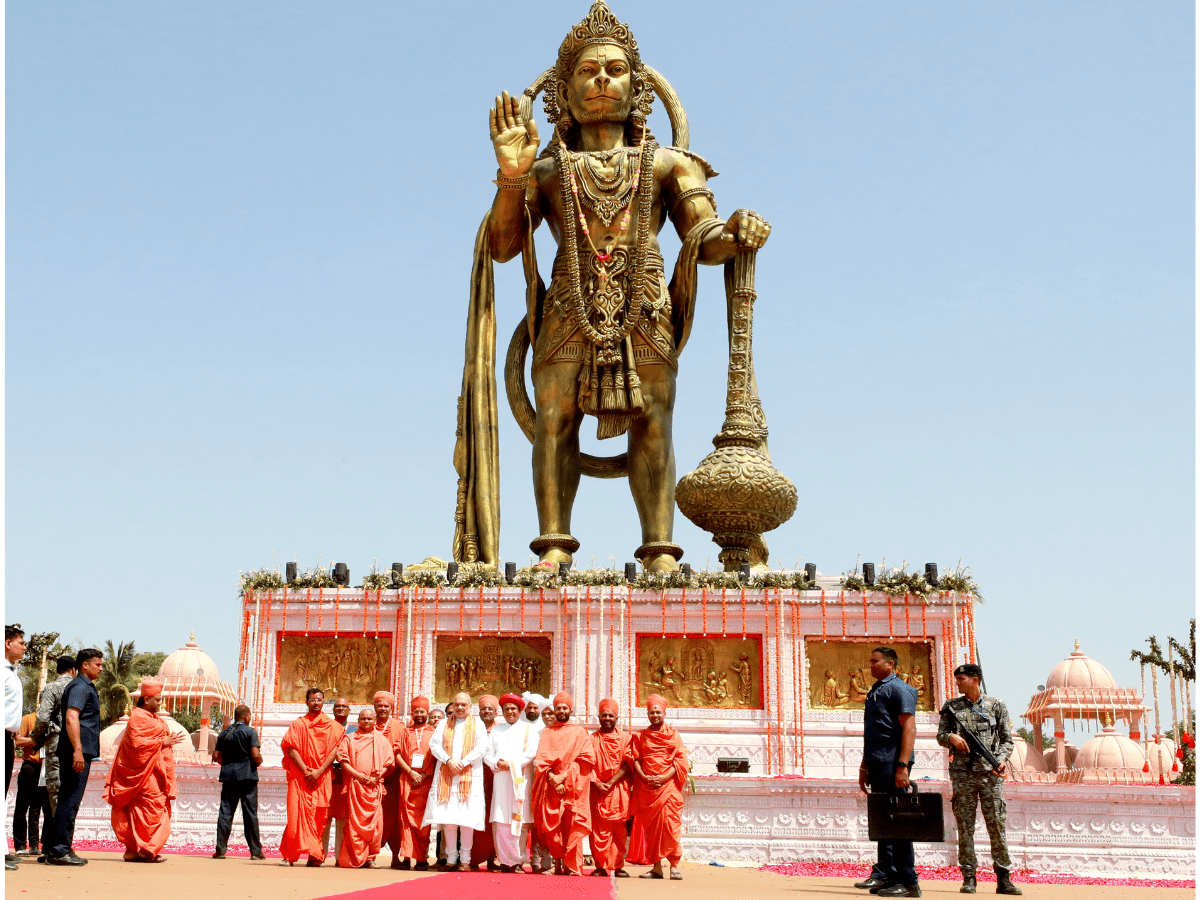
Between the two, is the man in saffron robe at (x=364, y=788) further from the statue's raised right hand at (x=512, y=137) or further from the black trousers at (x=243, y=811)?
the statue's raised right hand at (x=512, y=137)

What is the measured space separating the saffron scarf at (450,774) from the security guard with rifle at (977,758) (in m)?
3.15

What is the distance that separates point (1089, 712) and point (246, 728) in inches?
846

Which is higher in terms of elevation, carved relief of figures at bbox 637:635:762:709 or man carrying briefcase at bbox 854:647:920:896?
carved relief of figures at bbox 637:635:762:709

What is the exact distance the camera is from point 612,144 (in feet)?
42.8

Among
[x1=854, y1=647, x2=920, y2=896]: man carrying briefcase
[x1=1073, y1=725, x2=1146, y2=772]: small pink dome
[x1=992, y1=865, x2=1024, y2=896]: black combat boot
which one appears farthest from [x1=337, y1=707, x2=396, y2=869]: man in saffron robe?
[x1=1073, y1=725, x2=1146, y2=772]: small pink dome

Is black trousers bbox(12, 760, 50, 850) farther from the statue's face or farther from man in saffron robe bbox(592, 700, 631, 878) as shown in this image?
the statue's face

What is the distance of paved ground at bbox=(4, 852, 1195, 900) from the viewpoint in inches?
245

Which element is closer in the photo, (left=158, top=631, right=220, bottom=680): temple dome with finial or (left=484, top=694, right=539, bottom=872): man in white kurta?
(left=484, top=694, right=539, bottom=872): man in white kurta

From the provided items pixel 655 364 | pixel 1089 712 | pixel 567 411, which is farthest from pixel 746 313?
pixel 1089 712

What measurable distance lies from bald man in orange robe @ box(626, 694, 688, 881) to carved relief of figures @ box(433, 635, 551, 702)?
112 inches

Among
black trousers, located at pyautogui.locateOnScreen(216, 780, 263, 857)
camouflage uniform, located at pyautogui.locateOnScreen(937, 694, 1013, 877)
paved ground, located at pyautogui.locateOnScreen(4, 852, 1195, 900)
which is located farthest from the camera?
black trousers, located at pyautogui.locateOnScreen(216, 780, 263, 857)

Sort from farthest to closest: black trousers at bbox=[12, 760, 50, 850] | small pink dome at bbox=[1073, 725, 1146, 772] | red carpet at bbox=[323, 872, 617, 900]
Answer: small pink dome at bbox=[1073, 725, 1146, 772], black trousers at bbox=[12, 760, 50, 850], red carpet at bbox=[323, 872, 617, 900]

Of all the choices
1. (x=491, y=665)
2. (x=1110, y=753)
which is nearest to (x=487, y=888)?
(x=491, y=665)

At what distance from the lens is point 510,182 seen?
12.3 m
